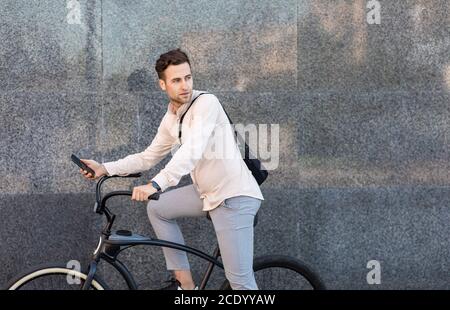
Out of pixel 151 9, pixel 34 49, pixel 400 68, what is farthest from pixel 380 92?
pixel 34 49

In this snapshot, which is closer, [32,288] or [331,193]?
[32,288]

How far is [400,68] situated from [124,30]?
2.36 m

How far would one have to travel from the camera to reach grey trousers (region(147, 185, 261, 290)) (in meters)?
4.52

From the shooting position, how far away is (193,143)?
4.30 m

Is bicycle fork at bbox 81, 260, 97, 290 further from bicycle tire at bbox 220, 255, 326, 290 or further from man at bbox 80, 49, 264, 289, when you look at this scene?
bicycle tire at bbox 220, 255, 326, 290

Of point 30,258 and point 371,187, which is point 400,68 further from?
point 30,258

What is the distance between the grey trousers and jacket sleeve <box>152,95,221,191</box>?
0.40m

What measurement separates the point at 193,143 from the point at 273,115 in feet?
5.95

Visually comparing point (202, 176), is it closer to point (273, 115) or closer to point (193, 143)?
point (193, 143)

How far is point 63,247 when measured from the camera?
19.5 feet

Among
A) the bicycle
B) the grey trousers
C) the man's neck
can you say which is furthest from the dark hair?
the grey trousers

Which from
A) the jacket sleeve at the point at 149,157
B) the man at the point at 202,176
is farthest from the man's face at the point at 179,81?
the jacket sleeve at the point at 149,157

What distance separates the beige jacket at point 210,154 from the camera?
431 centimetres

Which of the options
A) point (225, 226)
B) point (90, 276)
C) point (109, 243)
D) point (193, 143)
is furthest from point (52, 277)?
point (193, 143)
